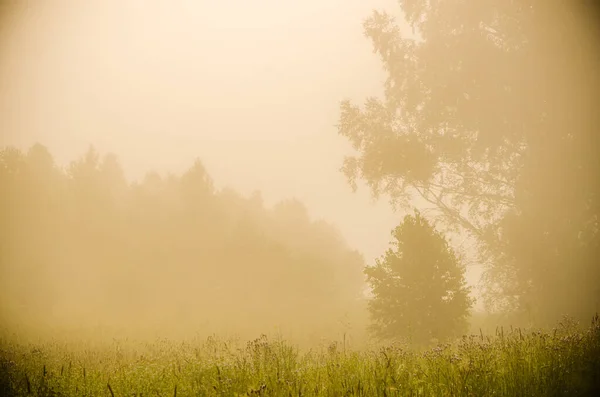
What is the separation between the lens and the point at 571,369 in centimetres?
375

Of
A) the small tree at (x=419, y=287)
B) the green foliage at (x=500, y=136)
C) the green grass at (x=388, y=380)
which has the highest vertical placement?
the green foliage at (x=500, y=136)

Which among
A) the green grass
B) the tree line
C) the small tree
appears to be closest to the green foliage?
the small tree

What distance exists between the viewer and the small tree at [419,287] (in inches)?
376

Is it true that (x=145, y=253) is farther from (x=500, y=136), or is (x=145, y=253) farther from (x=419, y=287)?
(x=500, y=136)

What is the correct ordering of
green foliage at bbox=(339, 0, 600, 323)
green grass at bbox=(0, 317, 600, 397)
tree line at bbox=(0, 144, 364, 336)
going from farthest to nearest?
1. tree line at bbox=(0, 144, 364, 336)
2. green foliage at bbox=(339, 0, 600, 323)
3. green grass at bbox=(0, 317, 600, 397)

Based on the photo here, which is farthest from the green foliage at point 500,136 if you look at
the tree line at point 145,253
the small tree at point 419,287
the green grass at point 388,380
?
the tree line at point 145,253

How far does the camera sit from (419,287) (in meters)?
9.74

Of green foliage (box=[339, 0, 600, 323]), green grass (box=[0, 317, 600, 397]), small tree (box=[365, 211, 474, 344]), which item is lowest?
green grass (box=[0, 317, 600, 397])

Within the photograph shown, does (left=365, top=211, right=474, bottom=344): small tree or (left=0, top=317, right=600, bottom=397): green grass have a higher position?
(left=365, top=211, right=474, bottom=344): small tree

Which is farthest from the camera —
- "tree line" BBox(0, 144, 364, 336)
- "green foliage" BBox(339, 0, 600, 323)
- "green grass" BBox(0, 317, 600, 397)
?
"tree line" BBox(0, 144, 364, 336)

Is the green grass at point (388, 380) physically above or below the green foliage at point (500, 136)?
below

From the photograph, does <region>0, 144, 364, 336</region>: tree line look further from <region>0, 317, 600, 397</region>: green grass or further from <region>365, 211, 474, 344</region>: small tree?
<region>0, 317, 600, 397</region>: green grass

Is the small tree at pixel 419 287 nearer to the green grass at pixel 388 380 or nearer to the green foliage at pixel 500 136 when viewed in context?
the green grass at pixel 388 380

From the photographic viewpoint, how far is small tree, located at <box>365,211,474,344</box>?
31.3 ft
